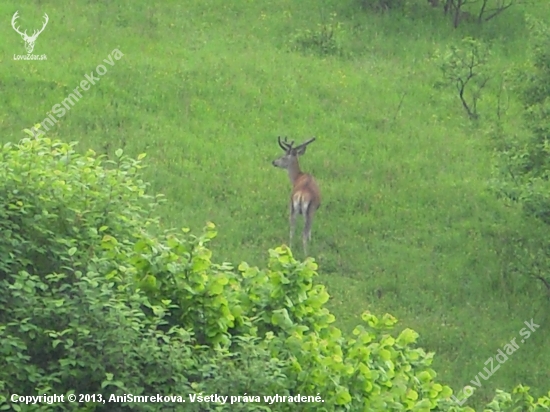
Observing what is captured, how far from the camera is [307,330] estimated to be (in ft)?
29.0

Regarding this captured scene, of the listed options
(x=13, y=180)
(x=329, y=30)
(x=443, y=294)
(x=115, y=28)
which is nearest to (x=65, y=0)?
(x=115, y=28)

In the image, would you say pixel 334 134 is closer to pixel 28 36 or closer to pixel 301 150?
pixel 301 150

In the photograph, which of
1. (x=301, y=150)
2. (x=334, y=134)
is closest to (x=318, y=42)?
(x=334, y=134)

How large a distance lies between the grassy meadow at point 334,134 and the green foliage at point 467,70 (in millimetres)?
343

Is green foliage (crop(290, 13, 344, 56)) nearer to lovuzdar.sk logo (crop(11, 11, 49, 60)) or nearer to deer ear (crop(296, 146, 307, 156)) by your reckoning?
lovuzdar.sk logo (crop(11, 11, 49, 60))

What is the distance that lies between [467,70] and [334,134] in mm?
3963

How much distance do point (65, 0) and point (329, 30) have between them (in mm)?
6390

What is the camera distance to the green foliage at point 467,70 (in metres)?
24.2

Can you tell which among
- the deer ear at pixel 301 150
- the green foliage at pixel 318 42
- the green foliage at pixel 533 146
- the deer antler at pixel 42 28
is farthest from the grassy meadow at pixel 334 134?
the green foliage at pixel 533 146

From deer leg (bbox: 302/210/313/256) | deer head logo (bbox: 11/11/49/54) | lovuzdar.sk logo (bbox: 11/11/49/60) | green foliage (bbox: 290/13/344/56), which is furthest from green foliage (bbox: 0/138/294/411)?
green foliage (bbox: 290/13/344/56)

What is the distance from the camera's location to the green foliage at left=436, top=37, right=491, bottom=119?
24.2 m

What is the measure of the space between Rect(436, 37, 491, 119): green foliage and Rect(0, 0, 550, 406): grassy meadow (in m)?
0.34

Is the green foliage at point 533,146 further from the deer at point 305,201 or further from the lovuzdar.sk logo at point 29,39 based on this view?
the lovuzdar.sk logo at point 29,39

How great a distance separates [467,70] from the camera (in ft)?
81.5
